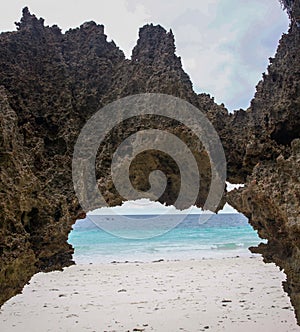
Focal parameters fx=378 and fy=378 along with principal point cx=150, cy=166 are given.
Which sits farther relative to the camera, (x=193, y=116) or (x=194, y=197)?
(x=194, y=197)

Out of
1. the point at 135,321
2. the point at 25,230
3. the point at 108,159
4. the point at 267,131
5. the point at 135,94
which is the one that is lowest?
the point at 135,321

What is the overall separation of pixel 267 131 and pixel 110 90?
1607mm

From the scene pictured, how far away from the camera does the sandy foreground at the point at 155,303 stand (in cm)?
642

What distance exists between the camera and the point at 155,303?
8328 mm

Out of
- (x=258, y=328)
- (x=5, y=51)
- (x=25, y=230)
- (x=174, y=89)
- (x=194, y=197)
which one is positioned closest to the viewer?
(x=25, y=230)

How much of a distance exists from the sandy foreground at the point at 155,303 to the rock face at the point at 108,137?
3.32m

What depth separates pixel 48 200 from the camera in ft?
10.3

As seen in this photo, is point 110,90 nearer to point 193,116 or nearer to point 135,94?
point 135,94

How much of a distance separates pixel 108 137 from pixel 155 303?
5.86m

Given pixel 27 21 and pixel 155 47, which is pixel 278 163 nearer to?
pixel 155 47

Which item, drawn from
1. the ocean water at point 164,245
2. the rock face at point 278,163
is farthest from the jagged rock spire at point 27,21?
the ocean water at point 164,245

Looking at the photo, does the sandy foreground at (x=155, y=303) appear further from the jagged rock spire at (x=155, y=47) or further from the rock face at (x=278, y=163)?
the jagged rock spire at (x=155, y=47)

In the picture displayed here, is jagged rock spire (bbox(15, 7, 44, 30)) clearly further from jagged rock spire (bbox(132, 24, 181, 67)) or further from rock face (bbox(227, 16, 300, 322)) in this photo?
rock face (bbox(227, 16, 300, 322))

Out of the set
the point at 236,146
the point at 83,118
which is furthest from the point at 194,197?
the point at 83,118
